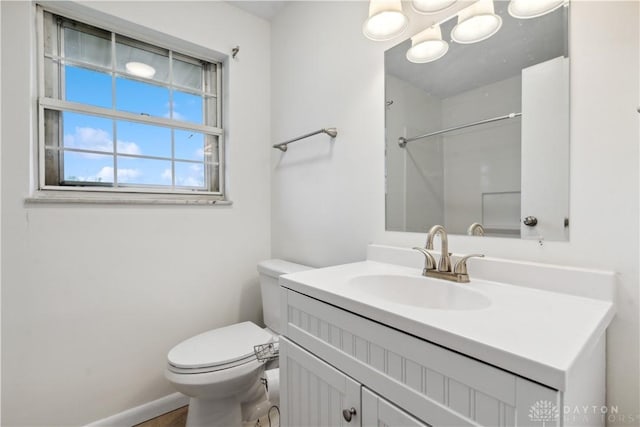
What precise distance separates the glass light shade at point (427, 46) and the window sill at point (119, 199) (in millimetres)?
1267

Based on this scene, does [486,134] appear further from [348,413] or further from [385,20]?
[348,413]

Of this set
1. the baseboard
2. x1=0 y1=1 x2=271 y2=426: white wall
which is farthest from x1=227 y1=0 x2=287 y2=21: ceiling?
the baseboard

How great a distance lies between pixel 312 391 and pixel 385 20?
1.35 m

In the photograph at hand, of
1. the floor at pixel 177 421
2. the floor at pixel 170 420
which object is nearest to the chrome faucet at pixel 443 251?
the floor at pixel 177 421

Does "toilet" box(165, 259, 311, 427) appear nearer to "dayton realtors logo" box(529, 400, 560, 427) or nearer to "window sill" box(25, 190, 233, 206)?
"window sill" box(25, 190, 233, 206)

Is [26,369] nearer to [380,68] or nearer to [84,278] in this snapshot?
[84,278]

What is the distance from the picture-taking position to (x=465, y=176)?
3.53ft

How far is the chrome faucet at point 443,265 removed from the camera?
3.09 feet

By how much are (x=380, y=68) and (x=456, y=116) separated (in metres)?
0.43

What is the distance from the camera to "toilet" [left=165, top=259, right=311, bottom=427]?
3.90 feet

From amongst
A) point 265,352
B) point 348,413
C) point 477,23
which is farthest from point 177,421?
point 477,23

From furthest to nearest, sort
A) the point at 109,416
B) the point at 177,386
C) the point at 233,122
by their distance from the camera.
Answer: the point at 233,122 < the point at 109,416 < the point at 177,386

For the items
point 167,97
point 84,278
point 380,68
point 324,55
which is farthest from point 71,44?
point 380,68

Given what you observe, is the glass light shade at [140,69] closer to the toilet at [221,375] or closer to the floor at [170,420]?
the toilet at [221,375]
